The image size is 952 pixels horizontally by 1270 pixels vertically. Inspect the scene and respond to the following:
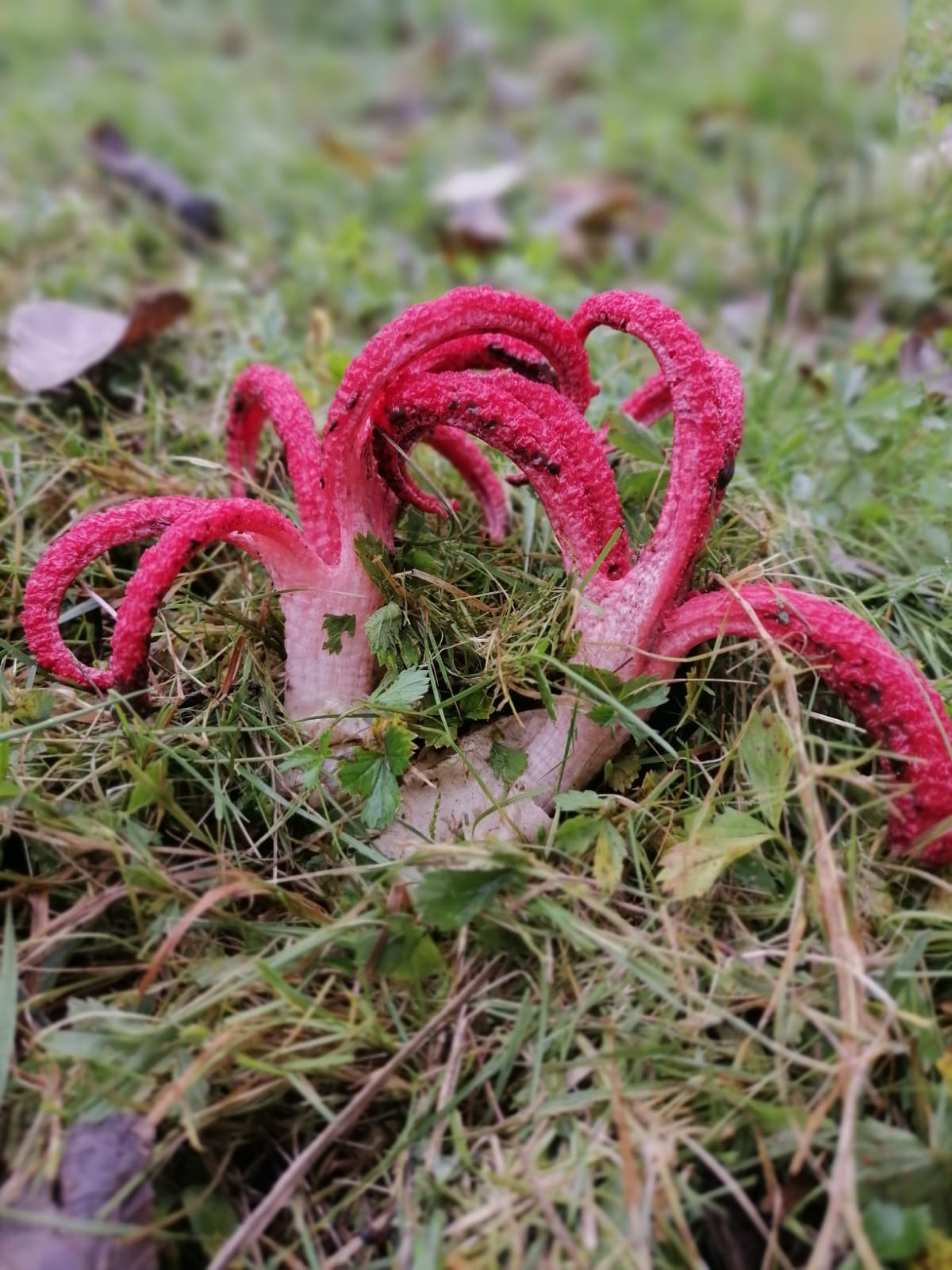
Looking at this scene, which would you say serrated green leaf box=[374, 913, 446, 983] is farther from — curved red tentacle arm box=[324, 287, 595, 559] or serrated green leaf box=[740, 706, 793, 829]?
curved red tentacle arm box=[324, 287, 595, 559]

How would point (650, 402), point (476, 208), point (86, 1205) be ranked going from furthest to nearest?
point (476, 208) < point (650, 402) < point (86, 1205)

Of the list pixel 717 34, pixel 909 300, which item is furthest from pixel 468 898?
pixel 717 34

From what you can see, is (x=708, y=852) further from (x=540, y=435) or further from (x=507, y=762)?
(x=540, y=435)

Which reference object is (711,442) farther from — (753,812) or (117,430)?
(117,430)

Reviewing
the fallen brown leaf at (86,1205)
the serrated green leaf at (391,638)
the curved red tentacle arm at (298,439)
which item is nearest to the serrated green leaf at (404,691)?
the serrated green leaf at (391,638)

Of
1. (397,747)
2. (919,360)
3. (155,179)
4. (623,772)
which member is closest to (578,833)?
(623,772)

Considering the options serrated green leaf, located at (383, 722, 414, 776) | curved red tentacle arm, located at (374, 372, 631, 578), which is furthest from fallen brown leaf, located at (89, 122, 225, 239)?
serrated green leaf, located at (383, 722, 414, 776)
